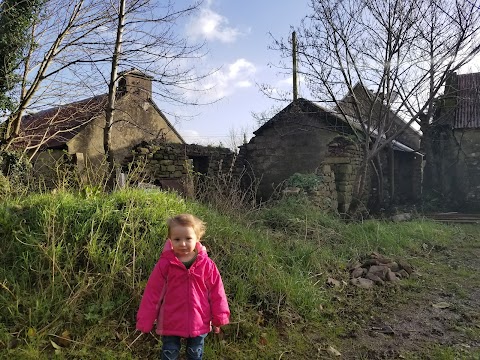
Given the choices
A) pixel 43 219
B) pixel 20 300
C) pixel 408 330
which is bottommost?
pixel 408 330

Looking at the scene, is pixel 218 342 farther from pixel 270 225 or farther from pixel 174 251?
pixel 270 225

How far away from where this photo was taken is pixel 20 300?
2949mm

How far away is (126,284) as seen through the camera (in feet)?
10.7

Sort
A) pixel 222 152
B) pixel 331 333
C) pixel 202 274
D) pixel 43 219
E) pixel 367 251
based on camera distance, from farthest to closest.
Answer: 1. pixel 222 152
2. pixel 367 251
3. pixel 43 219
4. pixel 331 333
5. pixel 202 274

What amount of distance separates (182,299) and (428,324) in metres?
2.62

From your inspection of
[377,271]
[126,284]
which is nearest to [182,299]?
[126,284]

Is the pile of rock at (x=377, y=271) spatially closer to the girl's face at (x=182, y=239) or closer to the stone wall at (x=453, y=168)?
the girl's face at (x=182, y=239)

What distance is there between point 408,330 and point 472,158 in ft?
46.5

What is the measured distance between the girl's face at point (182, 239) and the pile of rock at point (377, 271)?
9.40 ft

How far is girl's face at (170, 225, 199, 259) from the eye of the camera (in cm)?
245

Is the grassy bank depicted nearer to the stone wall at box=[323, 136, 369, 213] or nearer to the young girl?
the young girl

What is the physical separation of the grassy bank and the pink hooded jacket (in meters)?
0.56

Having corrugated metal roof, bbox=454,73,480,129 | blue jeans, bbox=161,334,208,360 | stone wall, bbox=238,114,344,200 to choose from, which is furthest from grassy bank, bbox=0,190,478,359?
corrugated metal roof, bbox=454,73,480,129

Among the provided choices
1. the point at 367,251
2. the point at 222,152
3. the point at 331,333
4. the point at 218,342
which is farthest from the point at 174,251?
the point at 222,152
